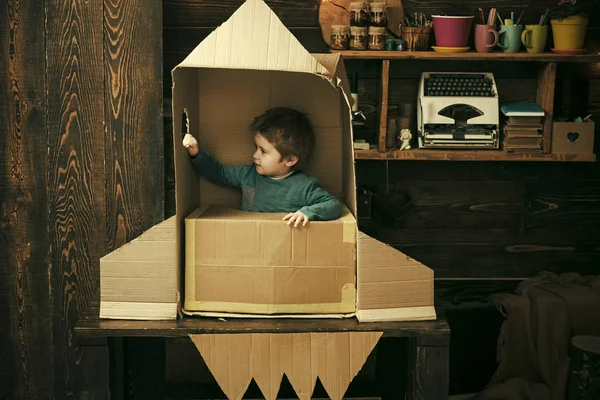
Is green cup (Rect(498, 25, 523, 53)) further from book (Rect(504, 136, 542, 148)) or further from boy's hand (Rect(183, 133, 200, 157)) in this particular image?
boy's hand (Rect(183, 133, 200, 157))

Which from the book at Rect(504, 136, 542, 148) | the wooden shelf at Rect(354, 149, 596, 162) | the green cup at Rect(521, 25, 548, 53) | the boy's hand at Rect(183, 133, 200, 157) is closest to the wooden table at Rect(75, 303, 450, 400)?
the boy's hand at Rect(183, 133, 200, 157)

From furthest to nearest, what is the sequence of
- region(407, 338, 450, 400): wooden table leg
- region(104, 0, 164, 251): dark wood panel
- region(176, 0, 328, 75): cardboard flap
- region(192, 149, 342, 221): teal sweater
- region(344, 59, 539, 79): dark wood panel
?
region(344, 59, 539, 79): dark wood panel < region(104, 0, 164, 251): dark wood panel < region(192, 149, 342, 221): teal sweater < region(407, 338, 450, 400): wooden table leg < region(176, 0, 328, 75): cardboard flap

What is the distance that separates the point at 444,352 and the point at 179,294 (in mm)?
681

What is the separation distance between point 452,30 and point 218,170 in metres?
1.18

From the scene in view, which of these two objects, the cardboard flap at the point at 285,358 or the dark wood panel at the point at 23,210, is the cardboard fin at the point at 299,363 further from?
the dark wood panel at the point at 23,210

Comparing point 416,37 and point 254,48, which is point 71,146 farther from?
point 416,37

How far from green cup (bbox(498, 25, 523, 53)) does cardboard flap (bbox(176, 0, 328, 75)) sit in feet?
4.56

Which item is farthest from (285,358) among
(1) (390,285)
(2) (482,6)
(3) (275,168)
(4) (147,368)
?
(2) (482,6)

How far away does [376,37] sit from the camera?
3297 millimetres

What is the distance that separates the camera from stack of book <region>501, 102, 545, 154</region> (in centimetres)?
335

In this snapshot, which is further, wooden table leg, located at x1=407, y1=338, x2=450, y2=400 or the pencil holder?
the pencil holder

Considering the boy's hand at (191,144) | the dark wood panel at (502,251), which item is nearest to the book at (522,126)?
the dark wood panel at (502,251)

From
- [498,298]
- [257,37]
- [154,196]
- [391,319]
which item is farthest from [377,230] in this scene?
[257,37]

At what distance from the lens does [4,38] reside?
120 inches
